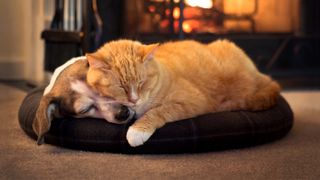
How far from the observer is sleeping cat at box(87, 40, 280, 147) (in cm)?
157

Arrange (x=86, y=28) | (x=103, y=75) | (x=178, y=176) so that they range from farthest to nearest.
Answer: (x=86, y=28), (x=103, y=75), (x=178, y=176)

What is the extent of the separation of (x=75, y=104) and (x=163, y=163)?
0.36m

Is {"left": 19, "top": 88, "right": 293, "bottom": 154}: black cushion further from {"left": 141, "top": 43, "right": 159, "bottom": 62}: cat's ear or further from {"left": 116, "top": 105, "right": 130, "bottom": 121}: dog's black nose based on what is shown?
{"left": 141, "top": 43, "right": 159, "bottom": 62}: cat's ear

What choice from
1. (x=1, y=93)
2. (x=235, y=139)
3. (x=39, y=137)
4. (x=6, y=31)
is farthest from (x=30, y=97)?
(x=6, y=31)

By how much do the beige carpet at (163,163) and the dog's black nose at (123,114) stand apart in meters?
0.13

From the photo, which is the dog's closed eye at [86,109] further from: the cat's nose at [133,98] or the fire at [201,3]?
the fire at [201,3]

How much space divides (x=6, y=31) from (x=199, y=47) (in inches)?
90.5

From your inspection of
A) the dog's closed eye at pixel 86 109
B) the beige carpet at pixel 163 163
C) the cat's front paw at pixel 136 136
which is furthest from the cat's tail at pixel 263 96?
the dog's closed eye at pixel 86 109

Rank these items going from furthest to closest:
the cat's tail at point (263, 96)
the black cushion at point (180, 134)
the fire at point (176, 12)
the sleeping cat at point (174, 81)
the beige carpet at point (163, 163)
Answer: the fire at point (176, 12)
the cat's tail at point (263, 96)
the black cushion at point (180, 134)
the sleeping cat at point (174, 81)
the beige carpet at point (163, 163)

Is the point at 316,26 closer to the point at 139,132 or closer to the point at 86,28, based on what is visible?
the point at 86,28

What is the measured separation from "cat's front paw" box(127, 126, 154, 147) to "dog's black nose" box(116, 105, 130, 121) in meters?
0.04

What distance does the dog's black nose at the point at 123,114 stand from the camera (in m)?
1.61

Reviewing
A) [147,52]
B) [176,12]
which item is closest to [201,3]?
[176,12]

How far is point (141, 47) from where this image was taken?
167 cm
